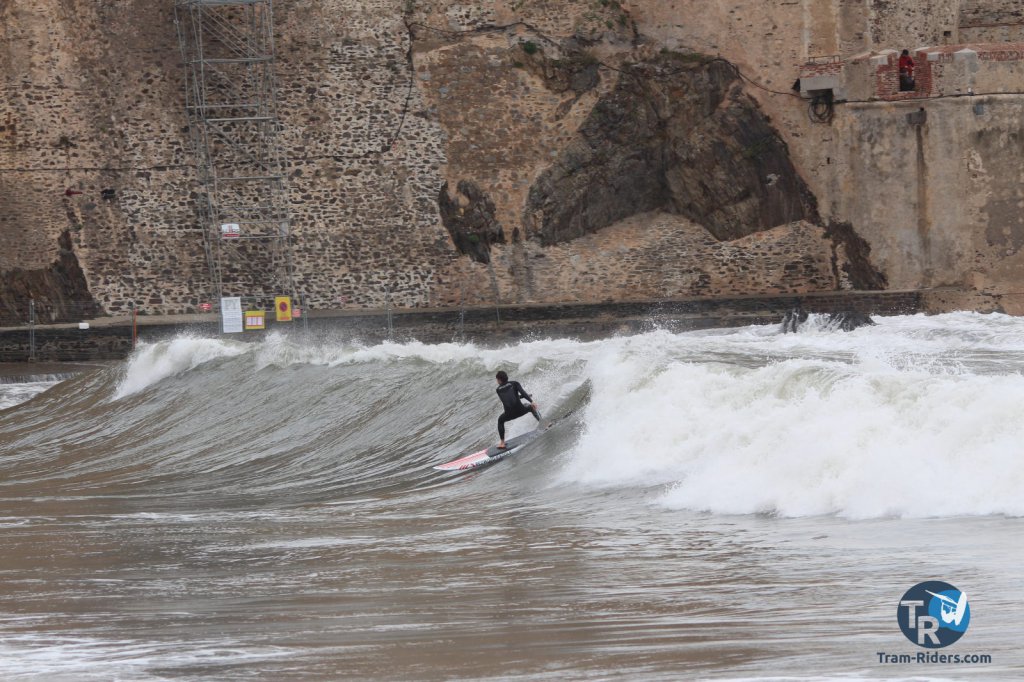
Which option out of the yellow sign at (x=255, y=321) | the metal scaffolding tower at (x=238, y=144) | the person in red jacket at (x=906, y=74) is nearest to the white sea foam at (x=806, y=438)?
the person in red jacket at (x=906, y=74)

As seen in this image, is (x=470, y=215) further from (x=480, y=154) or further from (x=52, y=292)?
(x=52, y=292)

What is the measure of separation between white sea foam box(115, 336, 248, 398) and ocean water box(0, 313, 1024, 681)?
4.35 metres

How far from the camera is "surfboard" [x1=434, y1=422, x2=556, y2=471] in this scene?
1554 centimetres

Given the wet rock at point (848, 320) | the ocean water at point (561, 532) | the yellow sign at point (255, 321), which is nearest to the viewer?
the ocean water at point (561, 532)

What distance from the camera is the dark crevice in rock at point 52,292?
2780cm

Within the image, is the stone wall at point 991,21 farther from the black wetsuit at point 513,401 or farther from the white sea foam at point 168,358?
the black wetsuit at point 513,401

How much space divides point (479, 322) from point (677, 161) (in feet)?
14.7

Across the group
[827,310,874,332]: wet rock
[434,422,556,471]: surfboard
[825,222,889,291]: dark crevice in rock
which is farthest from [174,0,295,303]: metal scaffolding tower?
[434,422,556,471]: surfboard

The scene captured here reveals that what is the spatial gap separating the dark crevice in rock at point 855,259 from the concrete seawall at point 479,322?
35 cm

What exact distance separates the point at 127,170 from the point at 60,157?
3.69 ft

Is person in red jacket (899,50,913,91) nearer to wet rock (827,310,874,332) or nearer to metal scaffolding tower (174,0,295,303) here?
wet rock (827,310,874,332)

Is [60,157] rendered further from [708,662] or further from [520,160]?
[708,662]

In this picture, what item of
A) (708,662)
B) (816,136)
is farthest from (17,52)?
(708,662)

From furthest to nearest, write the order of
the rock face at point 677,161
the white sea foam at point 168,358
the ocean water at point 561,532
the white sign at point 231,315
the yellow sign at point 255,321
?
the rock face at point 677,161
the yellow sign at point 255,321
the white sign at point 231,315
the white sea foam at point 168,358
the ocean water at point 561,532
